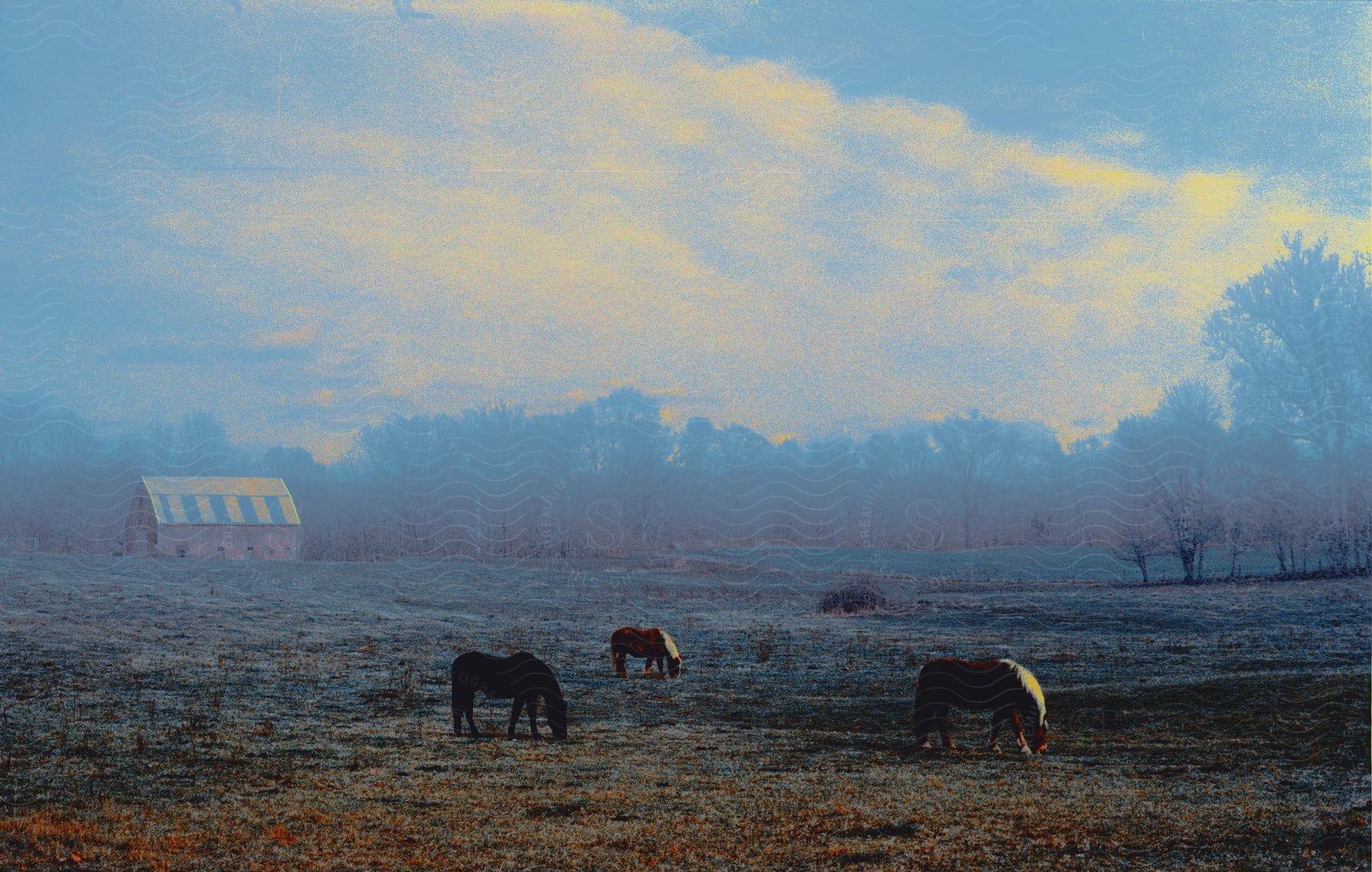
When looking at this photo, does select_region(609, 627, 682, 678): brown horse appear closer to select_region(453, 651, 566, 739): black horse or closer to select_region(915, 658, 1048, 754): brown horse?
select_region(453, 651, 566, 739): black horse

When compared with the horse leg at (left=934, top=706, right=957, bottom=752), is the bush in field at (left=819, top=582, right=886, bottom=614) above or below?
above

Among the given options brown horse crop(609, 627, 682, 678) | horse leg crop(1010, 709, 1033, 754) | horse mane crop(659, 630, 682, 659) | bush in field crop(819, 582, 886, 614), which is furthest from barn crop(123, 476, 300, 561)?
horse leg crop(1010, 709, 1033, 754)

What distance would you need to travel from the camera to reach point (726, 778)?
1530 cm

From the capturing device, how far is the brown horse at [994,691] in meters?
16.6

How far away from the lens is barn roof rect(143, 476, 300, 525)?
191 ft

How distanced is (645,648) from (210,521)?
4067 cm

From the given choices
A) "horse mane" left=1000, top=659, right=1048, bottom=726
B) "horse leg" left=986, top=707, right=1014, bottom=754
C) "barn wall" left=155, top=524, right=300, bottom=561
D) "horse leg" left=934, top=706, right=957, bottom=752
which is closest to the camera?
"horse mane" left=1000, top=659, right=1048, bottom=726

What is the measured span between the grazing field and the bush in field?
632 cm

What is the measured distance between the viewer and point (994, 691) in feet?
54.6

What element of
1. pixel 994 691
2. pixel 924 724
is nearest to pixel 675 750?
pixel 924 724

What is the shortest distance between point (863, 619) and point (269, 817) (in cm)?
2999

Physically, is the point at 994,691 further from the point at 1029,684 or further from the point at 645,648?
the point at 645,648

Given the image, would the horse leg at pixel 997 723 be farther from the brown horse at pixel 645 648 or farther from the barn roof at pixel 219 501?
the barn roof at pixel 219 501

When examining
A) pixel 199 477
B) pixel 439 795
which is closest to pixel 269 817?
pixel 439 795
